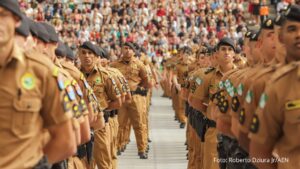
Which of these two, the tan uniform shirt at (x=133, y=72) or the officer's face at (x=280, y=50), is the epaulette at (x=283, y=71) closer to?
the officer's face at (x=280, y=50)

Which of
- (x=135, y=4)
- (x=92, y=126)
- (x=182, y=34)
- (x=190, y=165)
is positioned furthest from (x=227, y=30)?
(x=92, y=126)

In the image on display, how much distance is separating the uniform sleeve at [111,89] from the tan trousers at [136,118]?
4.78 meters

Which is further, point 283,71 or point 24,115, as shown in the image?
point 283,71

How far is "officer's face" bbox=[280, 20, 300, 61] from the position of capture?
18.3 ft

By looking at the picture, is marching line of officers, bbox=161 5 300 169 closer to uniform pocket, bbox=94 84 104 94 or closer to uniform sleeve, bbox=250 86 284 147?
uniform sleeve, bbox=250 86 284 147

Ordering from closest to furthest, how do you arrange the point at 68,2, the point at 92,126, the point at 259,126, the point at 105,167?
the point at 259,126
the point at 92,126
the point at 105,167
the point at 68,2

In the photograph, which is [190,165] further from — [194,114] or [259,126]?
[259,126]

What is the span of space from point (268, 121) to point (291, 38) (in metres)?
0.56

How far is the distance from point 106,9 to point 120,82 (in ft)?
90.1

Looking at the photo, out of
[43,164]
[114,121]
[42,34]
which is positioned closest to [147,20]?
[114,121]

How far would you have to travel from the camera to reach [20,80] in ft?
16.7

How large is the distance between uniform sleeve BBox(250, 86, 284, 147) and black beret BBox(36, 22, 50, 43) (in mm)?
2706

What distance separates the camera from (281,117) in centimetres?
556

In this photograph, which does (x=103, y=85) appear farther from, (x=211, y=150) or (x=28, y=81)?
(x=28, y=81)
